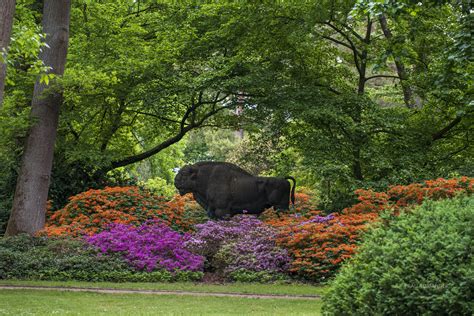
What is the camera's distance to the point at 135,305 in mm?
9398

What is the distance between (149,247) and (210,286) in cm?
238

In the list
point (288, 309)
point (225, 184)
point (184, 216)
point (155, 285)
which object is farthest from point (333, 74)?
point (288, 309)

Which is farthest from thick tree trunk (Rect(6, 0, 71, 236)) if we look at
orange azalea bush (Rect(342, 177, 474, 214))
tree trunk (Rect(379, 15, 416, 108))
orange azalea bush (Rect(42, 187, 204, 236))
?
tree trunk (Rect(379, 15, 416, 108))

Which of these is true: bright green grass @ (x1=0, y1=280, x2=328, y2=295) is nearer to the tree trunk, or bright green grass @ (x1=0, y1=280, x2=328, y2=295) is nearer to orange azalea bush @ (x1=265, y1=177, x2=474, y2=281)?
orange azalea bush @ (x1=265, y1=177, x2=474, y2=281)

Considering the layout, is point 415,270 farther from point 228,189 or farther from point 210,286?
point 228,189

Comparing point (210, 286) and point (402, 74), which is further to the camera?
point (402, 74)

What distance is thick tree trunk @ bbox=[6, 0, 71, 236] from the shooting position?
15445 millimetres

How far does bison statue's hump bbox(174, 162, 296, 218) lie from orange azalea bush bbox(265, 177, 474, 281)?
2.28 metres

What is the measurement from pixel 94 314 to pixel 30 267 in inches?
202

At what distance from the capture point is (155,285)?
39.2 feet

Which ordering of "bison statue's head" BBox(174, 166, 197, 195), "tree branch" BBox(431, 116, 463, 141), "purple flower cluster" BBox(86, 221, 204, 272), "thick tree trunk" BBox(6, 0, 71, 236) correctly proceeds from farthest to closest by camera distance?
1. "tree branch" BBox(431, 116, 463, 141)
2. "bison statue's head" BBox(174, 166, 197, 195)
3. "thick tree trunk" BBox(6, 0, 71, 236)
4. "purple flower cluster" BBox(86, 221, 204, 272)

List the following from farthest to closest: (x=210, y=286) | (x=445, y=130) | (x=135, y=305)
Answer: (x=445, y=130), (x=210, y=286), (x=135, y=305)

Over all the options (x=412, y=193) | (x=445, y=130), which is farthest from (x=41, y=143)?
(x=445, y=130)

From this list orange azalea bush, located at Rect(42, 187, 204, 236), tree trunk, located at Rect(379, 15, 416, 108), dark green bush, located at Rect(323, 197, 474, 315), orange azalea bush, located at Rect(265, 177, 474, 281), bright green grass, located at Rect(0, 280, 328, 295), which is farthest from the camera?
tree trunk, located at Rect(379, 15, 416, 108)
